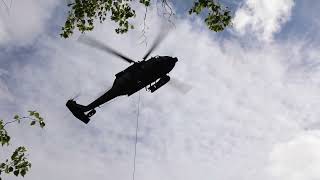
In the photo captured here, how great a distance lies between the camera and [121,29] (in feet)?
43.5

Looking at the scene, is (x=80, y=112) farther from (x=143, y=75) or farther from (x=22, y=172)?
(x=22, y=172)

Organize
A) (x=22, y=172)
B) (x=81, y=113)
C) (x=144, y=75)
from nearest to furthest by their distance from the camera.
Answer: (x=22, y=172) < (x=144, y=75) < (x=81, y=113)

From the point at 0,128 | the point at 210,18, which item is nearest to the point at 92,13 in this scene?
the point at 210,18

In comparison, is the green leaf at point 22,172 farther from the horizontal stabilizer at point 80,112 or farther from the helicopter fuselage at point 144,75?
the horizontal stabilizer at point 80,112

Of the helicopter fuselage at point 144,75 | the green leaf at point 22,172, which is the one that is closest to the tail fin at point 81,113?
the helicopter fuselage at point 144,75

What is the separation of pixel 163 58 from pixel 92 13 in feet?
33.9

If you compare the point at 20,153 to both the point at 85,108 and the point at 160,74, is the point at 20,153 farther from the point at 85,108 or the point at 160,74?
the point at 85,108

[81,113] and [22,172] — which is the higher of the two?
[81,113]

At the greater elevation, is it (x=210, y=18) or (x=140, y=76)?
(x=140, y=76)

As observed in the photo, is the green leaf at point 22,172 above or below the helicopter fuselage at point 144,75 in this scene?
below

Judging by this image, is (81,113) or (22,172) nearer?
(22,172)

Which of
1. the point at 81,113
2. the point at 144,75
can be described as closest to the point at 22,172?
the point at 144,75

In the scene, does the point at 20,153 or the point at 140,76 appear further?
the point at 140,76

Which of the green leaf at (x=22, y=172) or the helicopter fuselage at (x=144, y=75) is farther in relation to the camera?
the helicopter fuselage at (x=144, y=75)
